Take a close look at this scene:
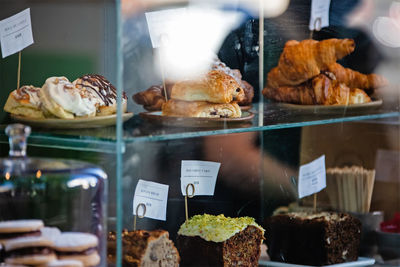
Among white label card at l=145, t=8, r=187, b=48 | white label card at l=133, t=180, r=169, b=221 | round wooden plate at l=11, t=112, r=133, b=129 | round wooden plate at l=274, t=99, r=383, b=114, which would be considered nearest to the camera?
round wooden plate at l=11, t=112, r=133, b=129

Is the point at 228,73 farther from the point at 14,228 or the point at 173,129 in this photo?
the point at 14,228

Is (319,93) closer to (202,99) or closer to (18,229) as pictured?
(202,99)

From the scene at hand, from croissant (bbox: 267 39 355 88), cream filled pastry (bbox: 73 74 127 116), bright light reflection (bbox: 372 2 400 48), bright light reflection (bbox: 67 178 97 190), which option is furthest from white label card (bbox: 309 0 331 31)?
bright light reflection (bbox: 67 178 97 190)

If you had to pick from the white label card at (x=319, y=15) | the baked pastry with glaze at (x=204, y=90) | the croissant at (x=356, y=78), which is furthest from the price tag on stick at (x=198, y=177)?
the white label card at (x=319, y=15)

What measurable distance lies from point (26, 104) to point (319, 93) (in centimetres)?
112

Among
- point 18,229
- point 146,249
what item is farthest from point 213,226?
point 18,229

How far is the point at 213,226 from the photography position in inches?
89.1

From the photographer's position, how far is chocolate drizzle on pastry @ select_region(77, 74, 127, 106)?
2021 mm

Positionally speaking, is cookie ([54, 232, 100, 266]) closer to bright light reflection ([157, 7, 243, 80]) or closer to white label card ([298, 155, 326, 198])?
bright light reflection ([157, 7, 243, 80])

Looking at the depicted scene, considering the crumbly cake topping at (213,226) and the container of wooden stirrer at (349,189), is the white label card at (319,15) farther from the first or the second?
the crumbly cake topping at (213,226)

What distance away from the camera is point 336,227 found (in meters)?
2.57

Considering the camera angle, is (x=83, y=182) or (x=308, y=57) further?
(x=308, y=57)

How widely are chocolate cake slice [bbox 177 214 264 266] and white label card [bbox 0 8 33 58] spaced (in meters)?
0.84

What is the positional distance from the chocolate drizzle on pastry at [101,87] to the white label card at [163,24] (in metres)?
0.21
